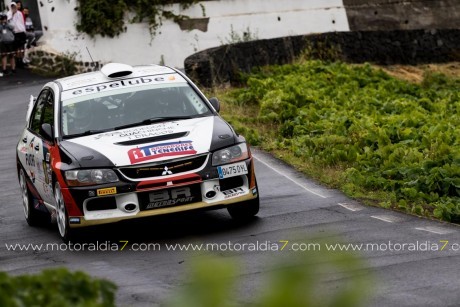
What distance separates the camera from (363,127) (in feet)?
55.5

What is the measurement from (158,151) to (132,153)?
0.23 m

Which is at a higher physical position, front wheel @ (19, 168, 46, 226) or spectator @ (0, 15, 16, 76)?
front wheel @ (19, 168, 46, 226)

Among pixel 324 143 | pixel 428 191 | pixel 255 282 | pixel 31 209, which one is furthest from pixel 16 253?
pixel 324 143

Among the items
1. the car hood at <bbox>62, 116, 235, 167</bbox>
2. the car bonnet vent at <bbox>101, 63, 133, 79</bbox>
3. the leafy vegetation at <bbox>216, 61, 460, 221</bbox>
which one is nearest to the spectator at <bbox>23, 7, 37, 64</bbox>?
the leafy vegetation at <bbox>216, 61, 460, 221</bbox>

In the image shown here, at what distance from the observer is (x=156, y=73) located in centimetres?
1205

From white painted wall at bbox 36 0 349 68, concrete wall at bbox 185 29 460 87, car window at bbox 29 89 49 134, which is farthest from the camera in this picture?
white painted wall at bbox 36 0 349 68

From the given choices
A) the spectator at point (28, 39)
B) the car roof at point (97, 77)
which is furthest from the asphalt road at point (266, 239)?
the spectator at point (28, 39)

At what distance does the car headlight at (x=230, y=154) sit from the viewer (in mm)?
10382

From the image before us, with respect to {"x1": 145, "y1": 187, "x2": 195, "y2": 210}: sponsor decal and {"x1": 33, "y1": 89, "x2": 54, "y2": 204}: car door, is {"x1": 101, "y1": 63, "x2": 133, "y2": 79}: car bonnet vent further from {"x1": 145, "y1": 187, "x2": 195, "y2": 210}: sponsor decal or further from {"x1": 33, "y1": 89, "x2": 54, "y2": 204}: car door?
{"x1": 145, "y1": 187, "x2": 195, "y2": 210}: sponsor decal

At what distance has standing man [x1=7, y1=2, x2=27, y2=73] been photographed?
102 ft

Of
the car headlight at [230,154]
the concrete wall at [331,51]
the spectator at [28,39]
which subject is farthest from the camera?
the spectator at [28,39]

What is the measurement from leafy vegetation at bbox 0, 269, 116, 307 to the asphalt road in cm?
291

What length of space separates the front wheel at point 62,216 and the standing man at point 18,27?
21.0 meters

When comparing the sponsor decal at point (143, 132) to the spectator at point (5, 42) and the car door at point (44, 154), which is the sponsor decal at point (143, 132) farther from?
the spectator at point (5, 42)
